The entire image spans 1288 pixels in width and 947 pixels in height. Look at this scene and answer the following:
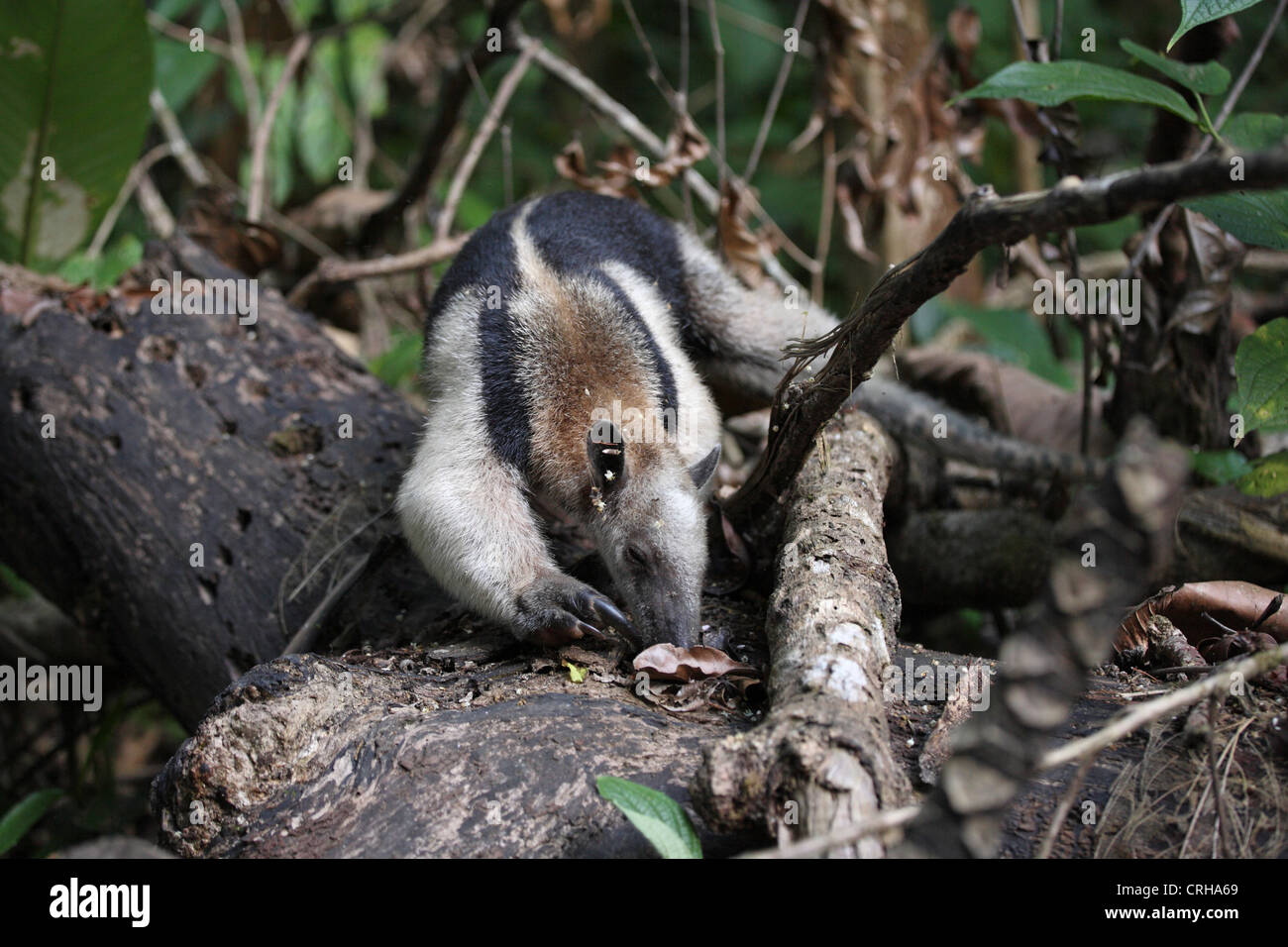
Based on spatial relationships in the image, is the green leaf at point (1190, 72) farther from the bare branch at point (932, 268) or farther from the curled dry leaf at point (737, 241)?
the curled dry leaf at point (737, 241)

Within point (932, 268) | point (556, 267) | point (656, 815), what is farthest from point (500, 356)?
point (656, 815)

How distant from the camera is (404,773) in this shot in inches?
108

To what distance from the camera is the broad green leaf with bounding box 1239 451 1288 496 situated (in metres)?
3.35

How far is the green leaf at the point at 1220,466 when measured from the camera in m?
4.87

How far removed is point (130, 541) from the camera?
4.70 metres

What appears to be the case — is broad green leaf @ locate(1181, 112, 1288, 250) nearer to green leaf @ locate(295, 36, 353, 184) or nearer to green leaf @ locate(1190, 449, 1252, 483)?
green leaf @ locate(1190, 449, 1252, 483)

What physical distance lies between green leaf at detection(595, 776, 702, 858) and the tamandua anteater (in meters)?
1.13

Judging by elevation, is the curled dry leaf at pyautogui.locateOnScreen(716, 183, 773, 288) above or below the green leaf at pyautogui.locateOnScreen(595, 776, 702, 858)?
above

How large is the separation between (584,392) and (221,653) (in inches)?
78.6

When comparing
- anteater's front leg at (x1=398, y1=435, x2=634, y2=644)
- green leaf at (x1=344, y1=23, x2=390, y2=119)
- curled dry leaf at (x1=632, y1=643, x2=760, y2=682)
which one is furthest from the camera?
green leaf at (x1=344, y1=23, x2=390, y2=119)

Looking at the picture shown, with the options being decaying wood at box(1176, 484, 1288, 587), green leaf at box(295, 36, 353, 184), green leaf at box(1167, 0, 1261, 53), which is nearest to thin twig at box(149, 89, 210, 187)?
green leaf at box(295, 36, 353, 184)

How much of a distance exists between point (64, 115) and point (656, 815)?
569 centimetres
